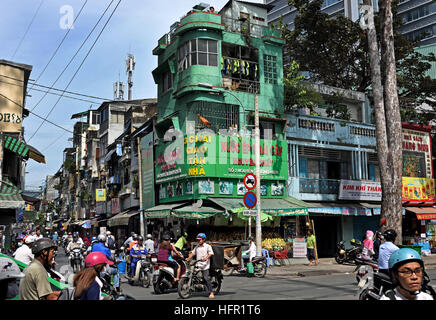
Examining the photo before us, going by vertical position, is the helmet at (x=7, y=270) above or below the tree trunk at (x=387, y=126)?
below

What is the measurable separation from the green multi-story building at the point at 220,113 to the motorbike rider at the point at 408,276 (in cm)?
1808

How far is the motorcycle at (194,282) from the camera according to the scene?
1106cm

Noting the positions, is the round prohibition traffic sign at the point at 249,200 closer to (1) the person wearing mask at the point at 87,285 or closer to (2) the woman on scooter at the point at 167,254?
(2) the woman on scooter at the point at 167,254

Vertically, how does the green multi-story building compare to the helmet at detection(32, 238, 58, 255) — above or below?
above

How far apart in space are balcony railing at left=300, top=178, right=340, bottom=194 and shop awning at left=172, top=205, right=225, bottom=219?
644cm

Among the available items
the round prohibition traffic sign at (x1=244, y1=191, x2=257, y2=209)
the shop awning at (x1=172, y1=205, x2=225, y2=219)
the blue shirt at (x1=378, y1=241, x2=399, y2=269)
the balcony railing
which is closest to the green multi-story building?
the shop awning at (x1=172, y1=205, x2=225, y2=219)

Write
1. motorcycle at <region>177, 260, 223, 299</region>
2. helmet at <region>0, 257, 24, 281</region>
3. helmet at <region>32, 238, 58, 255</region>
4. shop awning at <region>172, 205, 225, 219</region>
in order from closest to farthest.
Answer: helmet at <region>32, 238, 58, 255</region>
helmet at <region>0, 257, 24, 281</region>
motorcycle at <region>177, 260, 223, 299</region>
shop awning at <region>172, 205, 225, 219</region>

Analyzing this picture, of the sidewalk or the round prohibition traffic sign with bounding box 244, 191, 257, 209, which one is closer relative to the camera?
the round prohibition traffic sign with bounding box 244, 191, 257, 209

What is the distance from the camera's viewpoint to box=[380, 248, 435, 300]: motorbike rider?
372 centimetres

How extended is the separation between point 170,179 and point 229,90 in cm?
607

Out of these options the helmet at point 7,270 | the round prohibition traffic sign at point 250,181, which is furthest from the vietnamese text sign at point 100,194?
the helmet at point 7,270

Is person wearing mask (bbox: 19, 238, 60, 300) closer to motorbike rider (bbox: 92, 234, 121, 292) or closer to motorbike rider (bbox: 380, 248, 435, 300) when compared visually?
motorbike rider (bbox: 380, 248, 435, 300)

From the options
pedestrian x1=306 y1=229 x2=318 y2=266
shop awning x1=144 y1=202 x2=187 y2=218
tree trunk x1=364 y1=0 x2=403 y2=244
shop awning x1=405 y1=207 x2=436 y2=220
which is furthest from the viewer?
shop awning x1=405 y1=207 x2=436 y2=220
